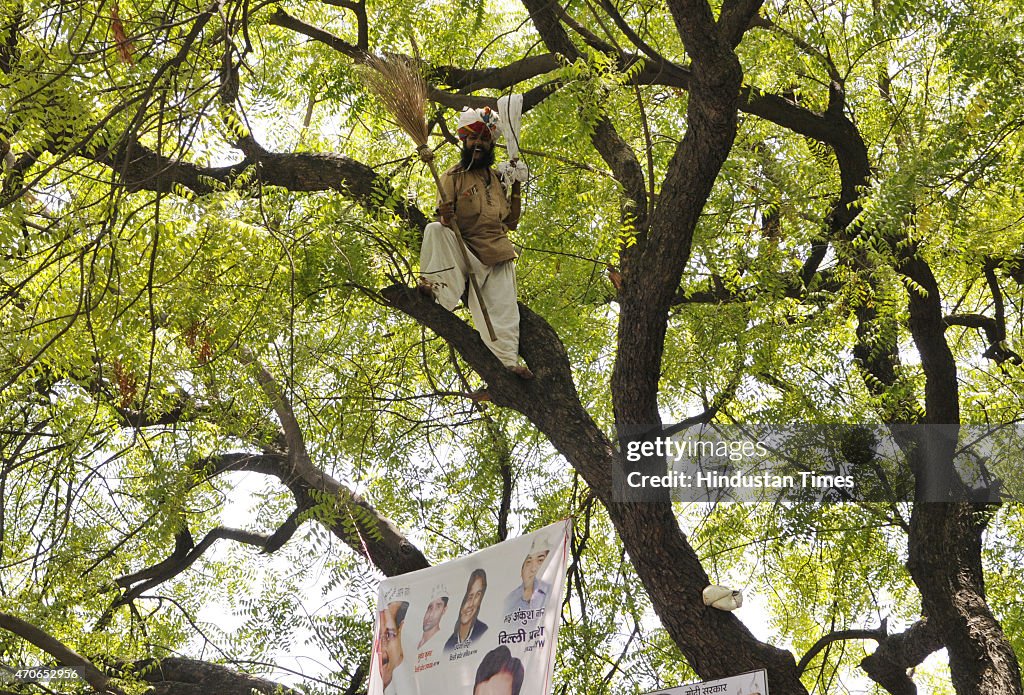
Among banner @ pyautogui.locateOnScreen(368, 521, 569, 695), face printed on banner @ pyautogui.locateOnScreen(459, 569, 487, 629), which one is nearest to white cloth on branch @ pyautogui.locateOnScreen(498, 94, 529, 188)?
banner @ pyautogui.locateOnScreen(368, 521, 569, 695)

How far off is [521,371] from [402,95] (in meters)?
1.52

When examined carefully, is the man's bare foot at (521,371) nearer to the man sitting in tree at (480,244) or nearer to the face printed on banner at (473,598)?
the man sitting in tree at (480,244)

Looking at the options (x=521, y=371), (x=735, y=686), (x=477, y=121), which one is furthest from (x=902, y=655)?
(x=477, y=121)

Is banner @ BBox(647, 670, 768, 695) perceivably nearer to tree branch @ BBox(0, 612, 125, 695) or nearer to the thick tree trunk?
the thick tree trunk

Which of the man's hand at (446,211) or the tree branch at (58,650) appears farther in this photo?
the tree branch at (58,650)

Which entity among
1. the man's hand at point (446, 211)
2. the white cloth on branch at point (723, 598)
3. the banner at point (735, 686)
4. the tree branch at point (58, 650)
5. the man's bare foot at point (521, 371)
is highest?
the man's hand at point (446, 211)

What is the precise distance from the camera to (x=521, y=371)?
18.3 feet

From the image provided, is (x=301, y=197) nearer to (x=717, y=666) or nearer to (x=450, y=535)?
(x=450, y=535)

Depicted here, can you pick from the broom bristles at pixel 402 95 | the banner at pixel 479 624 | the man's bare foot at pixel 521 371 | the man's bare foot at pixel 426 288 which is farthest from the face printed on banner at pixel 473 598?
the broom bristles at pixel 402 95

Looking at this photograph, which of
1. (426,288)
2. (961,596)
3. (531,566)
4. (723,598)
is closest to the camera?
(723,598)

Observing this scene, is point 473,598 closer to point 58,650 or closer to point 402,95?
point 58,650

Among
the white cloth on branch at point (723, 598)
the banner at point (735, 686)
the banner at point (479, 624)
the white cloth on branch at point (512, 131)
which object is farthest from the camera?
the white cloth on branch at point (512, 131)

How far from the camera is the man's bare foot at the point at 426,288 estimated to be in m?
5.73

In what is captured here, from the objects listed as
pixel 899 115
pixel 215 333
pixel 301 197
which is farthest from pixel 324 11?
pixel 899 115
